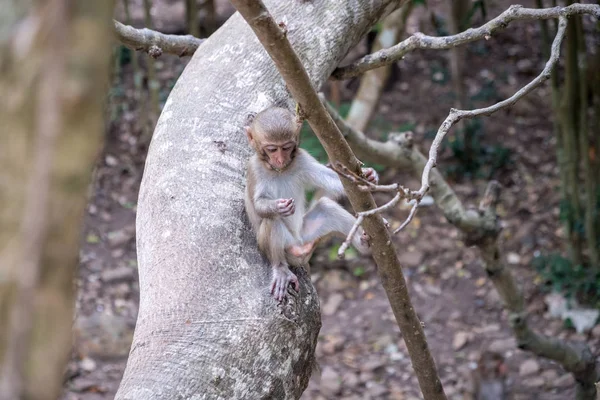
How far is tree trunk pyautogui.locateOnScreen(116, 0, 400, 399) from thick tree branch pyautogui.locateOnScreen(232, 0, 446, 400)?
35cm

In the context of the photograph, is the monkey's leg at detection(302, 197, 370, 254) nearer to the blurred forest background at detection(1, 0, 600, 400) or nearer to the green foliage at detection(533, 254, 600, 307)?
the blurred forest background at detection(1, 0, 600, 400)

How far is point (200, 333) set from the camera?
2.60 metres

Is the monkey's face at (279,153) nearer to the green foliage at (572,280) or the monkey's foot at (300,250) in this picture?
the monkey's foot at (300,250)

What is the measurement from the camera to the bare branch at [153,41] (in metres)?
3.83

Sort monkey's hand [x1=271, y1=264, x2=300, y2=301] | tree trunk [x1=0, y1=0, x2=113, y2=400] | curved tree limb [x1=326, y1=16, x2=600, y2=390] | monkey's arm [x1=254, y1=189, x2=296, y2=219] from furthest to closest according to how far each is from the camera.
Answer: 1. curved tree limb [x1=326, y1=16, x2=600, y2=390]
2. monkey's arm [x1=254, y1=189, x2=296, y2=219]
3. monkey's hand [x1=271, y1=264, x2=300, y2=301]
4. tree trunk [x1=0, y1=0, x2=113, y2=400]

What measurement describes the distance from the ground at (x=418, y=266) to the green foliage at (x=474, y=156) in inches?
2.2

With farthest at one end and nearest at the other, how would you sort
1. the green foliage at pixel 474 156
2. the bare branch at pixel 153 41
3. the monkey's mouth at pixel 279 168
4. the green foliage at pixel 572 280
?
1. the green foliage at pixel 474 156
2. the green foliage at pixel 572 280
3. the bare branch at pixel 153 41
4. the monkey's mouth at pixel 279 168

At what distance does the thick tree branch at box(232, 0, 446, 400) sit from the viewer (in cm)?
202

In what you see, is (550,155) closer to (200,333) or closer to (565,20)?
(565,20)

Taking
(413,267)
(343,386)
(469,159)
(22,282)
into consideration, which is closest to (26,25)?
(22,282)

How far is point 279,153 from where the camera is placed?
3418mm

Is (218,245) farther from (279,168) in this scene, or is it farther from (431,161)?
(431,161)

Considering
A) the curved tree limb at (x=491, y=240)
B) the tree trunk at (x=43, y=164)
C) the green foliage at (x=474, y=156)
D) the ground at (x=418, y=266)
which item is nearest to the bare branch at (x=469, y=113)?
the tree trunk at (x=43, y=164)

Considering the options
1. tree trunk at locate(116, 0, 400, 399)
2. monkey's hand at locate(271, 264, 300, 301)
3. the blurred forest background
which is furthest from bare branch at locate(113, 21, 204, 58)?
monkey's hand at locate(271, 264, 300, 301)
